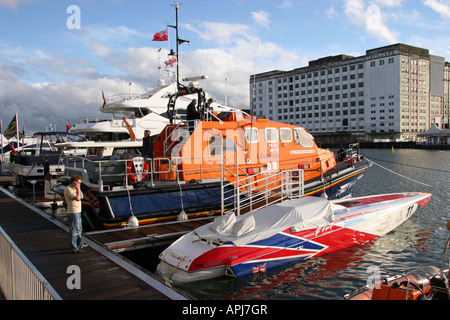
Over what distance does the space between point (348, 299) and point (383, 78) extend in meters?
89.5

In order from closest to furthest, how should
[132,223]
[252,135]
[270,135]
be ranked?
[132,223] → [252,135] → [270,135]

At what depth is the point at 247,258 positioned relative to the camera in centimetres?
722

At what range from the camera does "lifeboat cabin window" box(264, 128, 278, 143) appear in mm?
11721

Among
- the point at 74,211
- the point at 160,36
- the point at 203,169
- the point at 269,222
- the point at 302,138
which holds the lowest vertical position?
the point at 269,222

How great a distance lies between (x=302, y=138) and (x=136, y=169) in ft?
20.1

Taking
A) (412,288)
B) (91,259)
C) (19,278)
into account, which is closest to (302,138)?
(412,288)

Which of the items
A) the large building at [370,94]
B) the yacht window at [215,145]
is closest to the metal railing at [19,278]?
the yacht window at [215,145]

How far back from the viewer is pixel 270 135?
11.8m

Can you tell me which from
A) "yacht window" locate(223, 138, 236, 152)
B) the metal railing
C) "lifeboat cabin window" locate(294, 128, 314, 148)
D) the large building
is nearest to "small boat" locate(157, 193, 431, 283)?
the metal railing

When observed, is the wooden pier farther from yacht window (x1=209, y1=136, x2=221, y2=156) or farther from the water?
yacht window (x1=209, y1=136, x2=221, y2=156)

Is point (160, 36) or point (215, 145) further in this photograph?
point (160, 36)

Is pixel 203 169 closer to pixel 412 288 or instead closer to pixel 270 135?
pixel 270 135

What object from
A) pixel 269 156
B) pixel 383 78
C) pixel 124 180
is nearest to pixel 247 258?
pixel 124 180
